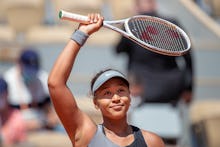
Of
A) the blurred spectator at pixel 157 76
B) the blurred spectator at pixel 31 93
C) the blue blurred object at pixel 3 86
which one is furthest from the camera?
the blurred spectator at pixel 31 93

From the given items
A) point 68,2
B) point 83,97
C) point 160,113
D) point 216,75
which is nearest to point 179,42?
point 160,113

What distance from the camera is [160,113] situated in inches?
265

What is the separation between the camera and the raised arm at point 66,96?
3346 mm

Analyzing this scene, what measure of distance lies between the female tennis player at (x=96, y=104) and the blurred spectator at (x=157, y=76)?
131 inches

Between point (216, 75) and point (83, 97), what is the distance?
5.12 feet

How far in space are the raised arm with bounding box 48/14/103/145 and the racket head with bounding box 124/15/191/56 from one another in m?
0.37

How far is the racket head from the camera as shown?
3611mm

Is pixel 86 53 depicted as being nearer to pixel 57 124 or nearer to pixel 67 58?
pixel 57 124

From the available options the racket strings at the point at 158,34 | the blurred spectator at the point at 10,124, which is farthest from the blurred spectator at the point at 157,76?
the racket strings at the point at 158,34

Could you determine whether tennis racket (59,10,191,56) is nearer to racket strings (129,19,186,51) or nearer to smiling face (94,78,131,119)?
racket strings (129,19,186,51)

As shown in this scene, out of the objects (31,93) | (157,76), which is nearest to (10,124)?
(31,93)

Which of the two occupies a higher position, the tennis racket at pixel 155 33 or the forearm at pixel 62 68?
the tennis racket at pixel 155 33

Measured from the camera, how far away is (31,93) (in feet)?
23.1

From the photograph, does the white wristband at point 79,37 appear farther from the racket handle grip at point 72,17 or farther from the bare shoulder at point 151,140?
the bare shoulder at point 151,140
